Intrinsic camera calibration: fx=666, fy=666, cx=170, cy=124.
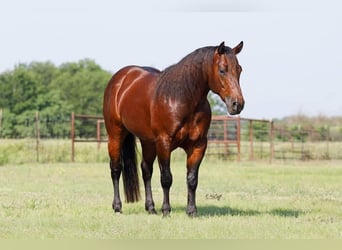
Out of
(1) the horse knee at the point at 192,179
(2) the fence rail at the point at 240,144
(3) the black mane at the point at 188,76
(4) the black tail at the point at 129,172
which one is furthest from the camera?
(2) the fence rail at the point at 240,144

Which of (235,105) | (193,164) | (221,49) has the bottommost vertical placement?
(193,164)

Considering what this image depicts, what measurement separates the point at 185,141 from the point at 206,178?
32.2 feet

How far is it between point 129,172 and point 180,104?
2.29m

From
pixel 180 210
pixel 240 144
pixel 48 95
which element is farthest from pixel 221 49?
pixel 48 95

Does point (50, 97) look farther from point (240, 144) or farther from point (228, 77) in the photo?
point (228, 77)

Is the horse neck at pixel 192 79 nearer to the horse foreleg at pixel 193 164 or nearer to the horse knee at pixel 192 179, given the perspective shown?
the horse foreleg at pixel 193 164

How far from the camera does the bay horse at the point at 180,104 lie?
29.0ft

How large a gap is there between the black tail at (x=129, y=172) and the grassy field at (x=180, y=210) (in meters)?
0.19

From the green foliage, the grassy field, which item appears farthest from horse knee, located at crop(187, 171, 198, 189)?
the green foliage

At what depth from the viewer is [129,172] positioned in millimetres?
10969

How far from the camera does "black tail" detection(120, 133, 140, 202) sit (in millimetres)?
10984

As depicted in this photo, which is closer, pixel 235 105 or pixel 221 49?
pixel 235 105

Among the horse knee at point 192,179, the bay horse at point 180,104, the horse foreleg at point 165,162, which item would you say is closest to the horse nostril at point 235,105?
the bay horse at point 180,104

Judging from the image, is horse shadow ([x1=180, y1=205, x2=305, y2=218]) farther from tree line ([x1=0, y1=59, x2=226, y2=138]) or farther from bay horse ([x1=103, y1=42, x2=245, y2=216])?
tree line ([x1=0, y1=59, x2=226, y2=138])
